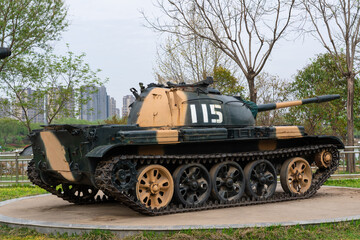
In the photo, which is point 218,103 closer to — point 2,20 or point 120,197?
point 120,197

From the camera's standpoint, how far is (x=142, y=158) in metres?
10.4

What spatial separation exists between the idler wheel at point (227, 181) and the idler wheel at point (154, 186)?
1294 mm

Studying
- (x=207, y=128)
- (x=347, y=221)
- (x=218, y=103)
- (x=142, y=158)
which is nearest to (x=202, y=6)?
(x=218, y=103)

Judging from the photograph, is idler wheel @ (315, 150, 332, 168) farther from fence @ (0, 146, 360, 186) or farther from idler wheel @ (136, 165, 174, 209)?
idler wheel @ (136, 165, 174, 209)

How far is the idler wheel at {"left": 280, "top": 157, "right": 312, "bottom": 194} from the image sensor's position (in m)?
13.3

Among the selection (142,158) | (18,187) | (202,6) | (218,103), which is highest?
(202,6)

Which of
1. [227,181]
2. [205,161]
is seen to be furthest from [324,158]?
[205,161]

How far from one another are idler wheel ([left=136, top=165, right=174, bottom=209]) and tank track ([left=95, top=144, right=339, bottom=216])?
154mm

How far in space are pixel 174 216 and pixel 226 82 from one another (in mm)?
20054

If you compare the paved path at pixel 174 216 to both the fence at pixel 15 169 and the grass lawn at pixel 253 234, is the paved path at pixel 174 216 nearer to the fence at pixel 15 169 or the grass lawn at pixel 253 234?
the grass lawn at pixel 253 234

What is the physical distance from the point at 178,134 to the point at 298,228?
11.0 ft

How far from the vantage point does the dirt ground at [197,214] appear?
9609mm

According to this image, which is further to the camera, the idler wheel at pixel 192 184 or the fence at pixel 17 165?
the fence at pixel 17 165

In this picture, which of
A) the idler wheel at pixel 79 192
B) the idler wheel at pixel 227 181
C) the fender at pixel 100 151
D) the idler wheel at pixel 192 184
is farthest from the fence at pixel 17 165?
the fender at pixel 100 151
